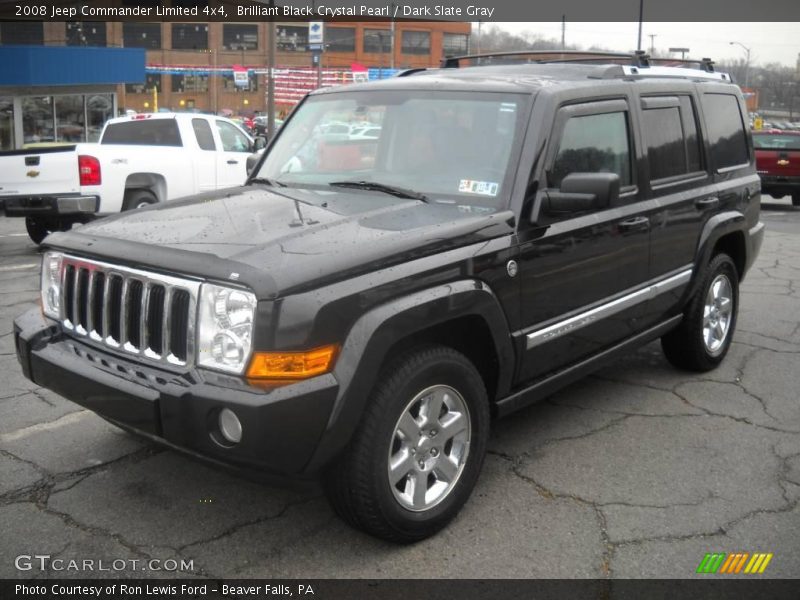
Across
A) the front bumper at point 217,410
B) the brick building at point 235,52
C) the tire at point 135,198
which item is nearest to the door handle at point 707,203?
the front bumper at point 217,410

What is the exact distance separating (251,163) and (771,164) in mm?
15457

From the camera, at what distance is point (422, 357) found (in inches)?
127

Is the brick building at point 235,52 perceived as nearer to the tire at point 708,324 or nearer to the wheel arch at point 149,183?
the wheel arch at point 149,183

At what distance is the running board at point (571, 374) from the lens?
3801 millimetres

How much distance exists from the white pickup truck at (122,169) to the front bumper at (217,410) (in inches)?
261

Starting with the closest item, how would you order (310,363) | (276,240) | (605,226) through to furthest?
(310,363)
(276,240)
(605,226)

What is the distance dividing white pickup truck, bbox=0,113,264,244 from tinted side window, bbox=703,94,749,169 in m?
5.31

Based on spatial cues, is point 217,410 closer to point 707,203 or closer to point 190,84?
point 707,203

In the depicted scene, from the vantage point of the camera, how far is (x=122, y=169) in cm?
1130

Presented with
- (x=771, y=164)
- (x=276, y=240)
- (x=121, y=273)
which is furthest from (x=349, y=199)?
(x=771, y=164)

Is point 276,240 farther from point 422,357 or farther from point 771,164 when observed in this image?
point 771,164

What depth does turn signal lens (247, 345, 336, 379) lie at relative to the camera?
2840 mm

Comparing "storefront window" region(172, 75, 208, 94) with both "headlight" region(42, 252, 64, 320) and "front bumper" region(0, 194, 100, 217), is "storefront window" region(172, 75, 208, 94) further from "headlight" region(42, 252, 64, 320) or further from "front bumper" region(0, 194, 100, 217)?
"headlight" region(42, 252, 64, 320)

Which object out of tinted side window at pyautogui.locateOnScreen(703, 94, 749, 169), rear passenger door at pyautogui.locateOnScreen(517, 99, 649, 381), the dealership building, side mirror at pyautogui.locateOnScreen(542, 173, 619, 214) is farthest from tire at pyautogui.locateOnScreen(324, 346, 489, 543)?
the dealership building
